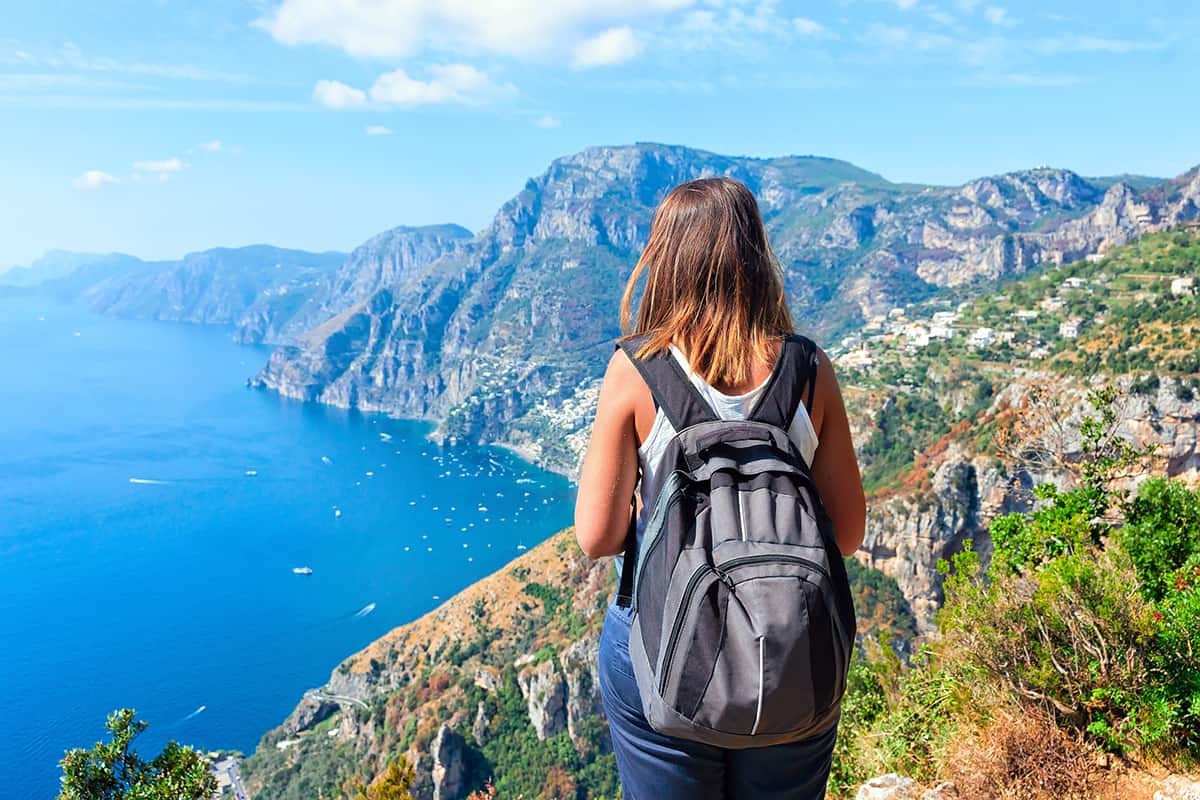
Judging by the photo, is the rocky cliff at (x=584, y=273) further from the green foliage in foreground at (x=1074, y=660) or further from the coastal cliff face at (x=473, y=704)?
the green foliage in foreground at (x=1074, y=660)

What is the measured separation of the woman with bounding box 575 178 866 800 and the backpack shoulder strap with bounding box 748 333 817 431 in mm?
14

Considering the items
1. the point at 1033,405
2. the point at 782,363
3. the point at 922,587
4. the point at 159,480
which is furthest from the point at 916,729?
the point at 159,480

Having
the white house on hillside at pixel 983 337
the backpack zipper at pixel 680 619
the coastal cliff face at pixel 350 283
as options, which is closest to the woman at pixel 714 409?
the backpack zipper at pixel 680 619

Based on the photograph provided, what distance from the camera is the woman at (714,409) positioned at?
1.07 meters

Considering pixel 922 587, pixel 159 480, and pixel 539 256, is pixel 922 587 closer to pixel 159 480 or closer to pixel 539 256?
pixel 159 480

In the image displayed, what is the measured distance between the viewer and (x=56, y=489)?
55.0 metres

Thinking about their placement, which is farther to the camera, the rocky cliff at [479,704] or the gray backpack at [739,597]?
the rocky cliff at [479,704]

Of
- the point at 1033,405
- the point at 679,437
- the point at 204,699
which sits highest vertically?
the point at 679,437

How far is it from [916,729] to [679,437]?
8.78ft

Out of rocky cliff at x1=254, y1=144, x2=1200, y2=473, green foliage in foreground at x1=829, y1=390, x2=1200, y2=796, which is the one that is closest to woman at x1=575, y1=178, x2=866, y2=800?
green foliage in foreground at x1=829, y1=390, x2=1200, y2=796

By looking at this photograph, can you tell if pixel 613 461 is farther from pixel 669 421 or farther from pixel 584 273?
pixel 584 273

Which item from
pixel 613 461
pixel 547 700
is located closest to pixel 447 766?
pixel 547 700

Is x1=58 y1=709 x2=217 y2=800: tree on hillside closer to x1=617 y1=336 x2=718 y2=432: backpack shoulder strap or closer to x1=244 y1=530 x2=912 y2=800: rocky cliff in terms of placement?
x1=617 y1=336 x2=718 y2=432: backpack shoulder strap

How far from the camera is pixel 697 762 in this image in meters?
1.05
